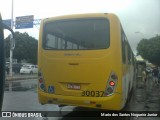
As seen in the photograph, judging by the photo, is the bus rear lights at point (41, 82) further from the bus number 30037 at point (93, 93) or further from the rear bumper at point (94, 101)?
the bus number 30037 at point (93, 93)

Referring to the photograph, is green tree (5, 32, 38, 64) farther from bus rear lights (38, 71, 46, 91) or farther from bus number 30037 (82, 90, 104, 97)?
bus number 30037 (82, 90, 104, 97)

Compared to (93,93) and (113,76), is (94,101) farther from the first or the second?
(113,76)

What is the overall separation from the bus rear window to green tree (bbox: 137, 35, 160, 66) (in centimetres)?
6002

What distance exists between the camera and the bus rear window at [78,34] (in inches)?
310

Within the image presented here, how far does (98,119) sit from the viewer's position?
28.2ft

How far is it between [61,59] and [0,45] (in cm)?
440

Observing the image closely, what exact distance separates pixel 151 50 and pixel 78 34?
6563 cm

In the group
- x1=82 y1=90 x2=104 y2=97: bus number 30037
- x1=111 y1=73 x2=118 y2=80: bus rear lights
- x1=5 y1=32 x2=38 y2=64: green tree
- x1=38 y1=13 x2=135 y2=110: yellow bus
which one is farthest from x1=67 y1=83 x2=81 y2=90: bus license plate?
x1=5 y1=32 x2=38 y2=64: green tree

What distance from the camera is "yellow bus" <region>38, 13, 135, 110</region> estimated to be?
764 cm

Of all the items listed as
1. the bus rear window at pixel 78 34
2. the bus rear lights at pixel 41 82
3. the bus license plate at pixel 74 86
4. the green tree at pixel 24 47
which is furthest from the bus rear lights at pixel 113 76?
the green tree at pixel 24 47

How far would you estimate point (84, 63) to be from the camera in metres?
7.83

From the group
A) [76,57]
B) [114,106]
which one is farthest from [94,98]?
[76,57]

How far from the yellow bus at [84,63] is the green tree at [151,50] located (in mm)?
60163

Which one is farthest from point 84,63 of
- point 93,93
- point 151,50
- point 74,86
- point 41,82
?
point 151,50
